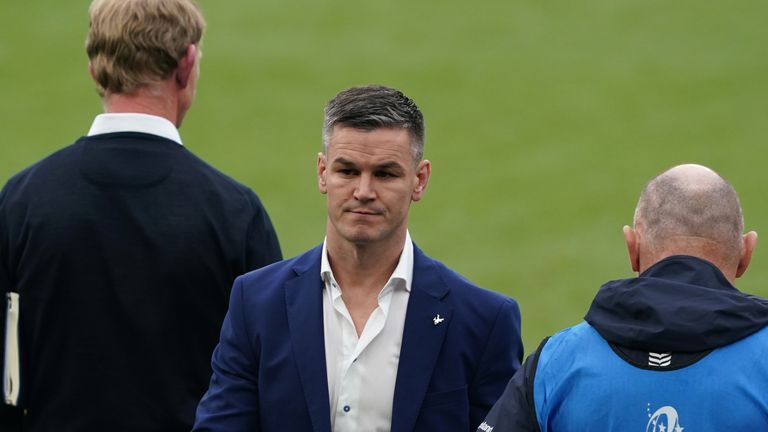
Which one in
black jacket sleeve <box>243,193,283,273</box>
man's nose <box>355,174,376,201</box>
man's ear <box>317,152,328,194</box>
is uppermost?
man's ear <box>317,152,328,194</box>

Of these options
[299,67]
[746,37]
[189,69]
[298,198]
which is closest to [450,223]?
[298,198]

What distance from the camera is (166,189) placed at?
432 centimetres

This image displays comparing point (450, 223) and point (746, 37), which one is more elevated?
point (746, 37)

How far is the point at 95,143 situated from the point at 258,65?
10.2 meters

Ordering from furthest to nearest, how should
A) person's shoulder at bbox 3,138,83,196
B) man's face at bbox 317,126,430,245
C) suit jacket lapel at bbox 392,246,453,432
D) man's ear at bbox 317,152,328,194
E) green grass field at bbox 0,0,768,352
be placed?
green grass field at bbox 0,0,768,352
person's shoulder at bbox 3,138,83,196
man's ear at bbox 317,152,328,194
man's face at bbox 317,126,430,245
suit jacket lapel at bbox 392,246,453,432

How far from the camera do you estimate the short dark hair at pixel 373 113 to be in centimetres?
412

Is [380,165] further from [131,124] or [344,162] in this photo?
[131,124]

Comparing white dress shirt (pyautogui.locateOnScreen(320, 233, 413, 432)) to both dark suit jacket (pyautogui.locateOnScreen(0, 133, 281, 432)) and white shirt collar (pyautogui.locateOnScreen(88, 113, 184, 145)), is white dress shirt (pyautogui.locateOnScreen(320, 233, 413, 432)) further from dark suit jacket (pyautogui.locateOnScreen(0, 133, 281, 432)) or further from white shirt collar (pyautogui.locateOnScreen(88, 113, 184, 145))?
white shirt collar (pyautogui.locateOnScreen(88, 113, 184, 145))

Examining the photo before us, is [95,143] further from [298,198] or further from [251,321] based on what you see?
[298,198]

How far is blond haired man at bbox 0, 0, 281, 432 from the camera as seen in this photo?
4.24 metres

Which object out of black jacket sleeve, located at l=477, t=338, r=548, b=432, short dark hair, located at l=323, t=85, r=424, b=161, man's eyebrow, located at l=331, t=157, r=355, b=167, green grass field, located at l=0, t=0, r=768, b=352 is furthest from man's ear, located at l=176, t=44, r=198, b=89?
green grass field, located at l=0, t=0, r=768, b=352

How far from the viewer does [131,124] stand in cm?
437

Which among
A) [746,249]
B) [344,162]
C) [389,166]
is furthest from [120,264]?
[746,249]

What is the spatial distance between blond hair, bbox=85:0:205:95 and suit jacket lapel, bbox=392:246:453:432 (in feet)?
3.05
